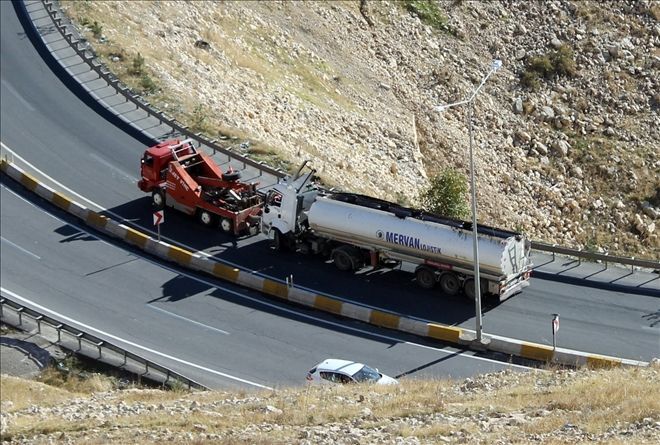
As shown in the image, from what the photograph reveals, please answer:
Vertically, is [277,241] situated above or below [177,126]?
below

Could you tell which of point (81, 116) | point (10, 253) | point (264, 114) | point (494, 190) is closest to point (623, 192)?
point (494, 190)

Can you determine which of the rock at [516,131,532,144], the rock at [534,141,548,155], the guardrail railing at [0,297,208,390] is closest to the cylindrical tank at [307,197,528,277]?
the guardrail railing at [0,297,208,390]

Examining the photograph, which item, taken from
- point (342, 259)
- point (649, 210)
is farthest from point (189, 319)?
point (649, 210)

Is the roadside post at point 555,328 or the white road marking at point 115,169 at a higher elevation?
the white road marking at point 115,169

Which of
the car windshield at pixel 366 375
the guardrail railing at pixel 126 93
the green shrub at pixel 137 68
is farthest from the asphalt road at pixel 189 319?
the green shrub at pixel 137 68

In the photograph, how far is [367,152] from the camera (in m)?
50.6

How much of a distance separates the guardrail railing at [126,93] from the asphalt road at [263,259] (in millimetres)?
1642

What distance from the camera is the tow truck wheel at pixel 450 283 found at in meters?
35.6

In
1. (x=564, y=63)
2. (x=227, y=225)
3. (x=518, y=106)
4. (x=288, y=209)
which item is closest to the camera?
(x=288, y=209)

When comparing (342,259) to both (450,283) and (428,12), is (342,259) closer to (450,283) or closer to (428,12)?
(450,283)

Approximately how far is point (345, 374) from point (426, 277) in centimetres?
700

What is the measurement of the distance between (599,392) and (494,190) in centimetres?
2596

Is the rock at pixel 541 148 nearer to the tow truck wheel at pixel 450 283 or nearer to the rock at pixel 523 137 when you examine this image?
the rock at pixel 523 137

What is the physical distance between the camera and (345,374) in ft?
98.7
